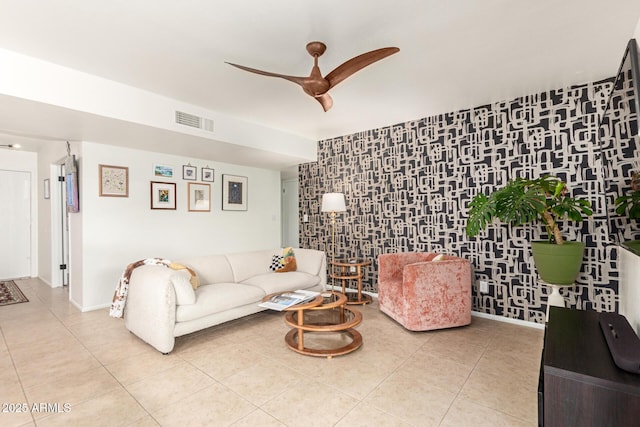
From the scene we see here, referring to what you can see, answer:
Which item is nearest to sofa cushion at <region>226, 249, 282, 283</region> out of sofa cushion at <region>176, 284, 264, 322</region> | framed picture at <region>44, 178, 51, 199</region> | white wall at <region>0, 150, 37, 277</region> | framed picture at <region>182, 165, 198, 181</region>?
sofa cushion at <region>176, 284, 264, 322</region>

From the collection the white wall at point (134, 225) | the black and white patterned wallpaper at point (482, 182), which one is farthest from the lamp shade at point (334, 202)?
the white wall at point (134, 225)

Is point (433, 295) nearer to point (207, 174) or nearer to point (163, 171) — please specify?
point (207, 174)

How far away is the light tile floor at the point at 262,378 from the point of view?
6.19 feet

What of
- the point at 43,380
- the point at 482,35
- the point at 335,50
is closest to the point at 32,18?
the point at 335,50

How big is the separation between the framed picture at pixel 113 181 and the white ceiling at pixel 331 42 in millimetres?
646

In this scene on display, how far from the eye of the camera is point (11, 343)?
2.93 metres

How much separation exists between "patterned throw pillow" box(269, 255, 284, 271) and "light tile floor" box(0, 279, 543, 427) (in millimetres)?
948

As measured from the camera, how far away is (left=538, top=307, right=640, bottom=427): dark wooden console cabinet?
1113 millimetres

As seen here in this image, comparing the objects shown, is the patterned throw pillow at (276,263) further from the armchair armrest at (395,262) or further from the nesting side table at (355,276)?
the armchair armrest at (395,262)

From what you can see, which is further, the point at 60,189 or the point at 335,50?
the point at 60,189

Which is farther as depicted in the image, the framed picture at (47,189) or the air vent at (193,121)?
the framed picture at (47,189)

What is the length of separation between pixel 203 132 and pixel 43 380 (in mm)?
2643

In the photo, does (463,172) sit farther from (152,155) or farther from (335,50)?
(152,155)

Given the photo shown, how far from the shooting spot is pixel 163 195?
180 inches
